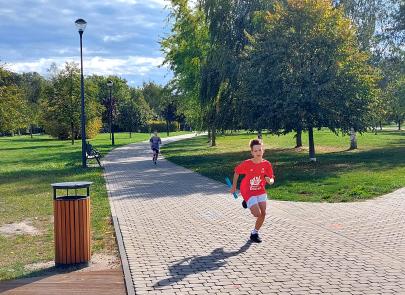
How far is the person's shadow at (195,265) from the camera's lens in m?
5.40

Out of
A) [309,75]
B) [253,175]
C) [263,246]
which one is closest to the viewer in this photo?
[263,246]

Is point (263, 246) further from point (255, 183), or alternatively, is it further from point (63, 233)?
point (63, 233)

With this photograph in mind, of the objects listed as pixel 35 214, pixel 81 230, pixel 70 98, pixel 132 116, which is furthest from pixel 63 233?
pixel 132 116

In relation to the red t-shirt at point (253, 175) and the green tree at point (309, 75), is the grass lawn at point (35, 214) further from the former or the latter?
the green tree at point (309, 75)

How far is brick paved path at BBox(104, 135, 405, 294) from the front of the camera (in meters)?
5.24

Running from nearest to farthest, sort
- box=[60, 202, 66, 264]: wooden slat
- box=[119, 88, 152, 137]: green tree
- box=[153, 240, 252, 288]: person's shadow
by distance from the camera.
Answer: box=[153, 240, 252, 288]: person's shadow → box=[60, 202, 66, 264]: wooden slat → box=[119, 88, 152, 137]: green tree

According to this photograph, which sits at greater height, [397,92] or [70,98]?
[70,98]

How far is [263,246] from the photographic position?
691cm

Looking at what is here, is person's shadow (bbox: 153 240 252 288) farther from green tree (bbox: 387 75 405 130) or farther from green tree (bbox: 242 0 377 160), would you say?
green tree (bbox: 387 75 405 130)

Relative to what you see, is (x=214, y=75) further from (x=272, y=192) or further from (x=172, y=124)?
(x=172, y=124)

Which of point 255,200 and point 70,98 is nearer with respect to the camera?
point 255,200

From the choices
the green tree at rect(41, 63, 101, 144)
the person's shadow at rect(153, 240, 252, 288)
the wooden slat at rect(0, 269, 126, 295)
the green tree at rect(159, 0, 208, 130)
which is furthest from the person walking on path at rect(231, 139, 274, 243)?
the green tree at rect(41, 63, 101, 144)

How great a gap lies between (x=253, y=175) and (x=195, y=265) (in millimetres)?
1761

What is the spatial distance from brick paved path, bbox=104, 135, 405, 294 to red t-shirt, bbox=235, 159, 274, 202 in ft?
2.63
